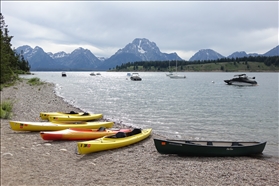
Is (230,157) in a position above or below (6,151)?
below

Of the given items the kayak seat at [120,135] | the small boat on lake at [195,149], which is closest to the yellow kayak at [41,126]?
→ the kayak seat at [120,135]

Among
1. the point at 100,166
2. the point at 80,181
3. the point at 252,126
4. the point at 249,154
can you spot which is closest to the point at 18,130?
the point at 100,166

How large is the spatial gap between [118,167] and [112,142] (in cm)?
265

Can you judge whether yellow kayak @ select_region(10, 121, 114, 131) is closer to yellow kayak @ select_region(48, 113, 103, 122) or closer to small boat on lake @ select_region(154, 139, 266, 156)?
yellow kayak @ select_region(48, 113, 103, 122)

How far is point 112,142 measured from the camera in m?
12.7

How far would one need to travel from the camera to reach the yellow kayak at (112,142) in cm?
1145

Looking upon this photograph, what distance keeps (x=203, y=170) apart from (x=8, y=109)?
15.8 metres

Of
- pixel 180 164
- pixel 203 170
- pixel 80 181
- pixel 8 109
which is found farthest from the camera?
pixel 8 109

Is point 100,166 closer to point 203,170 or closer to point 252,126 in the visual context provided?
point 203,170

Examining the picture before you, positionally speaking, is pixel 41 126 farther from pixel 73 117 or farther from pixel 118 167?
pixel 118 167

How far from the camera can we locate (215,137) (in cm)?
1714

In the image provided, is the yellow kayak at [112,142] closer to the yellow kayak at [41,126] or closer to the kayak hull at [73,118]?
the yellow kayak at [41,126]

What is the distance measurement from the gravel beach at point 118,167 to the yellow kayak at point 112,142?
10.8 inches

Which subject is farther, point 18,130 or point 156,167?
point 18,130
